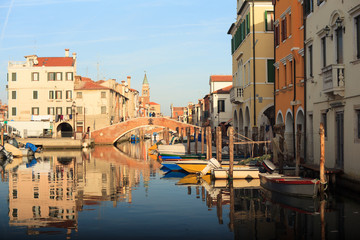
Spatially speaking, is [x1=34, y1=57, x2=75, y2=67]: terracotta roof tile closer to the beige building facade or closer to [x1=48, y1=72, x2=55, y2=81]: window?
[x1=48, y1=72, x2=55, y2=81]: window

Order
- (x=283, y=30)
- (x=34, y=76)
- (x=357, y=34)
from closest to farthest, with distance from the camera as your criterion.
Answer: (x=357, y=34) < (x=283, y=30) < (x=34, y=76)

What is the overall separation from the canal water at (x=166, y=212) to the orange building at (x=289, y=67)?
4575 mm

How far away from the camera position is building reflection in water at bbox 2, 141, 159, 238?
11.5 metres

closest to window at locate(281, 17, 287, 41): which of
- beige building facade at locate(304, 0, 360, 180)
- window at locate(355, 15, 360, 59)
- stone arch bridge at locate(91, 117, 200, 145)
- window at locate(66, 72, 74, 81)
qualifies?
beige building facade at locate(304, 0, 360, 180)

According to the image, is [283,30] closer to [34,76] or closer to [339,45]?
[339,45]

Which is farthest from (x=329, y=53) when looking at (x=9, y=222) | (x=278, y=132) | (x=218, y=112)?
(x=218, y=112)

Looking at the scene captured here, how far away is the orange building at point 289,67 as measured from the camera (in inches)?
838

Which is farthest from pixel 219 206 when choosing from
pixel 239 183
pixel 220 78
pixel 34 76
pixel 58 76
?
pixel 220 78

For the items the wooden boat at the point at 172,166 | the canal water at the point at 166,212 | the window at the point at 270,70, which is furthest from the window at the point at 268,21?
the canal water at the point at 166,212

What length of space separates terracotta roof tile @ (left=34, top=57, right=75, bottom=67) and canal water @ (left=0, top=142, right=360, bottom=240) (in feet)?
137

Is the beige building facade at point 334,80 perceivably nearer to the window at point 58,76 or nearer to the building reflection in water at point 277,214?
the building reflection in water at point 277,214

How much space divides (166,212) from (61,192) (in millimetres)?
5492

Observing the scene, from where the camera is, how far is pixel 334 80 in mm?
15750

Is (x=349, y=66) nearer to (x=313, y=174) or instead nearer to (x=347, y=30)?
(x=347, y=30)
